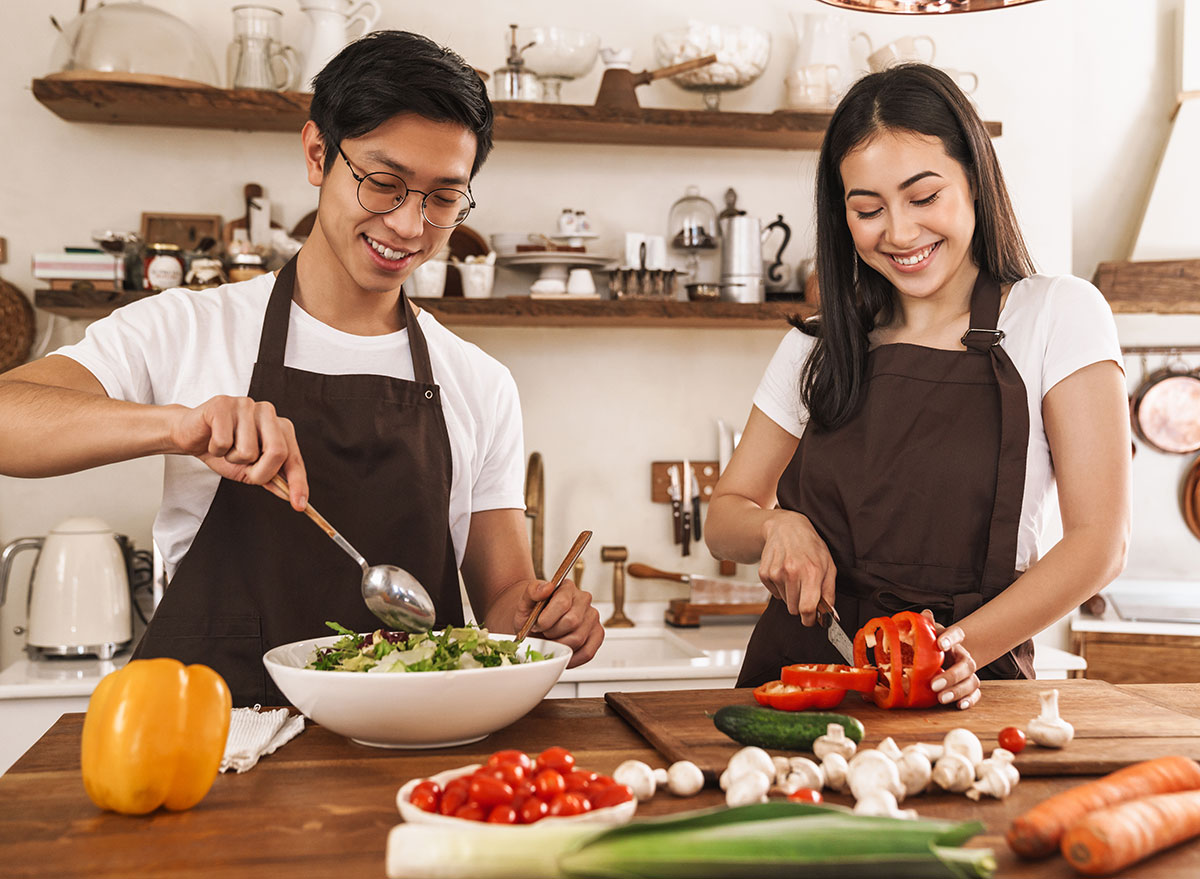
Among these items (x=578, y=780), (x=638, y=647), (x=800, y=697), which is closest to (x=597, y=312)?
(x=638, y=647)

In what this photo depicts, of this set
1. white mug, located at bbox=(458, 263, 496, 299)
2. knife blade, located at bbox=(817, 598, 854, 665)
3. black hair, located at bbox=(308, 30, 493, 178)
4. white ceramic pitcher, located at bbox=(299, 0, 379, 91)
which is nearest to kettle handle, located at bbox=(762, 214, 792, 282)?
white mug, located at bbox=(458, 263, 496, 299)

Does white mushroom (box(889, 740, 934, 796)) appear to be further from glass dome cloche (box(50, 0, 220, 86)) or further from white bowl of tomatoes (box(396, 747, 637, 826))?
glass dome cloche (box(50, 0, 220, 86))

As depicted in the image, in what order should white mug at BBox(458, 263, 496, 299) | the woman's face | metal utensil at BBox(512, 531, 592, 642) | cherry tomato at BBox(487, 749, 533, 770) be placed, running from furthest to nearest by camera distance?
white mug at BBox(458, 263, 496, 299) < the woman's face < metal utensil at BBox(512, 531, 592, 642) < cherry tomato at BBox(487, 749, 533, 770)

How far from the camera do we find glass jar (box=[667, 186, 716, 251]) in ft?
10.8

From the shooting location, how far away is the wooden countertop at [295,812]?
0.89 metres

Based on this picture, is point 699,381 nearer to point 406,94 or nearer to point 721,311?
point 721,311

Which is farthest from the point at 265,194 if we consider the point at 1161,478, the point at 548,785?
the point at 1161,478

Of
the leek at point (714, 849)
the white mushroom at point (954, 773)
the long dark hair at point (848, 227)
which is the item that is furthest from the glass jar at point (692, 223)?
the leek at point (714, 849)

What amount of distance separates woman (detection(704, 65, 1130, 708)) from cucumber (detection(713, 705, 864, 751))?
37cm

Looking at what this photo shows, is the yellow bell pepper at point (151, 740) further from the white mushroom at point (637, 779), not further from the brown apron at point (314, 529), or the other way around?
the brown apron at point (314, 529)

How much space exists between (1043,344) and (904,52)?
1870mm

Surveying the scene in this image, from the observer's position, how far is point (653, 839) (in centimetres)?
75

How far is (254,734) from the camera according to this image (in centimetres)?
123

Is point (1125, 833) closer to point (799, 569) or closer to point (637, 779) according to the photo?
point (637, 779)
